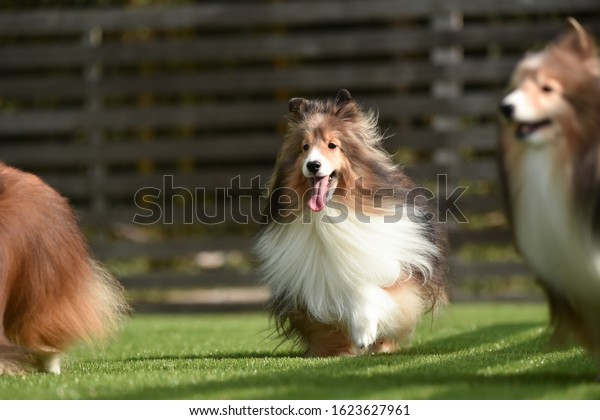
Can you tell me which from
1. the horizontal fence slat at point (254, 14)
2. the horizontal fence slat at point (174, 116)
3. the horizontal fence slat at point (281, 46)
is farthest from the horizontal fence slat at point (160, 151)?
the horizontal fence slat at point (254, 14)

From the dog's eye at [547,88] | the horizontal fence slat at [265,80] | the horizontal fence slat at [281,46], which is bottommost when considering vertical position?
the dog's eye at [547,88]

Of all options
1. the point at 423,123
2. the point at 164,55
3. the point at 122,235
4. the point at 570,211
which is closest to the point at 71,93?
the point at 164,55

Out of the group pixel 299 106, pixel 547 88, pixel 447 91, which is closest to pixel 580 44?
pixel 547 88

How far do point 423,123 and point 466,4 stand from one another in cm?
130

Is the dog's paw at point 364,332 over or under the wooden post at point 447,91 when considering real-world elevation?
under

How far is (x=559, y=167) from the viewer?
3678 millimetres

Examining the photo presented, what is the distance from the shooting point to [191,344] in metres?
6.37

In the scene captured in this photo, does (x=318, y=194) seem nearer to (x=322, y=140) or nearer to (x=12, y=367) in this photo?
(x=322, y=140)

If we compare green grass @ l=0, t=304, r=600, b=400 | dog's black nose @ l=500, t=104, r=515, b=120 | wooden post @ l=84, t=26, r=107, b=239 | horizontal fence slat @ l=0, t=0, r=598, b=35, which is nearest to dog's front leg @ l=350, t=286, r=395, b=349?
green grass @ l=0, t=304, r=600, b=400

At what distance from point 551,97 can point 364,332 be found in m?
1.89

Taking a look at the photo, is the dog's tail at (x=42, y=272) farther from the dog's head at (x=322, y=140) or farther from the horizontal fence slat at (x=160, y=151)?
the horizontal fence slat at (x=160, y=151)

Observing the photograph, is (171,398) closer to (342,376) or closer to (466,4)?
(342,376)

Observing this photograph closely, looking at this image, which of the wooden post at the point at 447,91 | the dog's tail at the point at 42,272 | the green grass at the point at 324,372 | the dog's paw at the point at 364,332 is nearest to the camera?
the green grass at the point at 324,372

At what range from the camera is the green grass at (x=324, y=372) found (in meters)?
3.76
